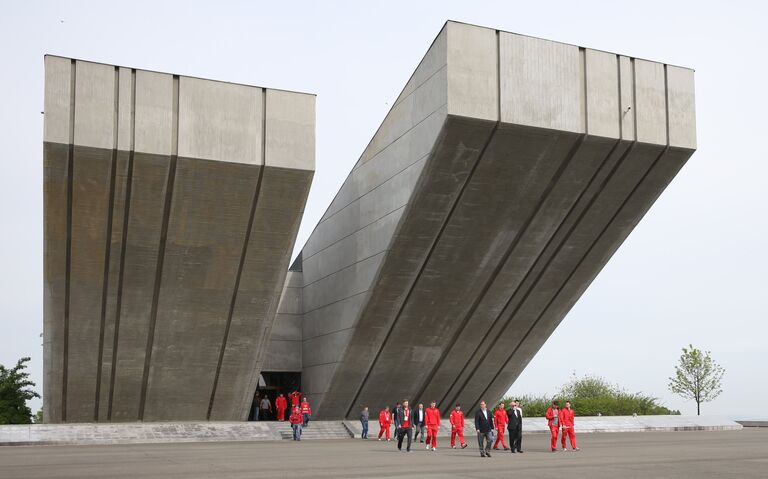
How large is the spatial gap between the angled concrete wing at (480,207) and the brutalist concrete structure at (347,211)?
67mm

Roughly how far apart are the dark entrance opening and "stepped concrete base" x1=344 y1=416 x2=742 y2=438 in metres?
4.71

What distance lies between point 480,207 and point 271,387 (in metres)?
13.2

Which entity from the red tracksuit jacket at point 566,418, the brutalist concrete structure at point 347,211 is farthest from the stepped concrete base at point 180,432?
the red tracksuit jacket at point 566,418

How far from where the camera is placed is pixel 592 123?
23.1 m

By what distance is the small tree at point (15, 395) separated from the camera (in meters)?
37.4

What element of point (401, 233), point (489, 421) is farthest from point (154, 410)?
point (489, 421)

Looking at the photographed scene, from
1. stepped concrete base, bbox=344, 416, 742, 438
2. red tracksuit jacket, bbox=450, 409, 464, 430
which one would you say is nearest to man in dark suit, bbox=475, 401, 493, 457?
red tracksuit jacket, bbox=450, 409, 464, 430

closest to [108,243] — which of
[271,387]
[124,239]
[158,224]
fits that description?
[124,239]

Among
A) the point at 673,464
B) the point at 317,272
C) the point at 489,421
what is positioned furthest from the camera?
the point at 317,272

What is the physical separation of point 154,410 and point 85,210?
7569 millimetres

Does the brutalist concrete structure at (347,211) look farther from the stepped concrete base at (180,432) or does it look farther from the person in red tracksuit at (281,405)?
the person in red tracksuit at (281,405)

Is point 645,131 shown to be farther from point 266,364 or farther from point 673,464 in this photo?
point 266,364

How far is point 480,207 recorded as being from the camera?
2416 cm

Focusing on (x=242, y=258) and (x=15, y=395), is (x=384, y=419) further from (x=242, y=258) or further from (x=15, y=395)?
(x=15, y=395)
